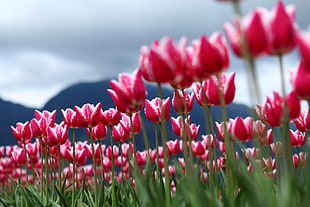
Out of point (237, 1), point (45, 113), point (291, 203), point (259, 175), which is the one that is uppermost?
point (45, 113)

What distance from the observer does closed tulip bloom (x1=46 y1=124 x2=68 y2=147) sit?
429cm

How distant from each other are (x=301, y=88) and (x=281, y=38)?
0.46m

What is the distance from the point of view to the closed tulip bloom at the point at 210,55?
2.11 metres

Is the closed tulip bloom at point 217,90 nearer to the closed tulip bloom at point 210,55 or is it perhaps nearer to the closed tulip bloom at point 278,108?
the closed tulip bloom at point 278,108

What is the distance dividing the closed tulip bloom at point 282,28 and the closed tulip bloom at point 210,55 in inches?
12.5

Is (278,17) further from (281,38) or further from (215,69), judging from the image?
(215,69)

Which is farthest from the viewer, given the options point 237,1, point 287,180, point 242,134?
point 242,134

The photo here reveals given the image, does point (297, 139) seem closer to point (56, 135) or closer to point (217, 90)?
point (217, 90)

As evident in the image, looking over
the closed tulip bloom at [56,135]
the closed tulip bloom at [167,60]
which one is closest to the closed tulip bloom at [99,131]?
the closed tulip bloom at [56,135]

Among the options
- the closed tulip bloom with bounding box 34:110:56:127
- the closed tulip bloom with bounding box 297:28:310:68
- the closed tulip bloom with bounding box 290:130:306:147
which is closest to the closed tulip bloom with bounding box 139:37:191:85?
the closed tulip bloom with bounding box 297:28:310:68

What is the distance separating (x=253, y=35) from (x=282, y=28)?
15 cm

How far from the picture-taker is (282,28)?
72.4 inches

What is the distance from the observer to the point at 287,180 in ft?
6.31

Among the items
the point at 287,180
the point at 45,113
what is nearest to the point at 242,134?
the point at 287,180
